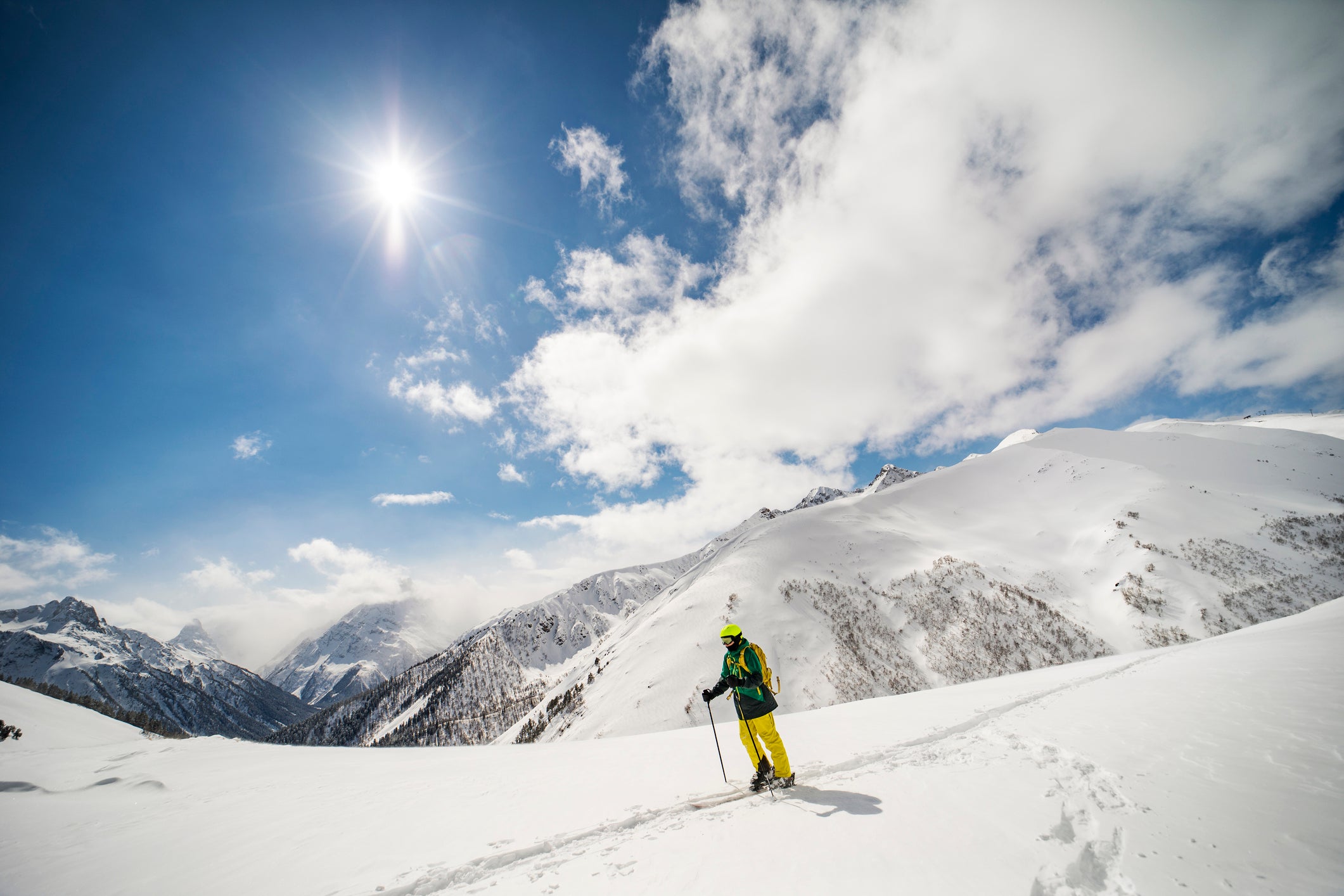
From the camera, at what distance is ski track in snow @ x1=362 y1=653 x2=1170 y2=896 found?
4223 mm

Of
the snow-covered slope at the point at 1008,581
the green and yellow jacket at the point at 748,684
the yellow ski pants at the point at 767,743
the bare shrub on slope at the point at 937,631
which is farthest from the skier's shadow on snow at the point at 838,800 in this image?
the bare shrub on slope at the point at 937,631

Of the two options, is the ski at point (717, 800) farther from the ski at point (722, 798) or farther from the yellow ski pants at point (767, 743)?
the yellow ski pants at point (767, 743)

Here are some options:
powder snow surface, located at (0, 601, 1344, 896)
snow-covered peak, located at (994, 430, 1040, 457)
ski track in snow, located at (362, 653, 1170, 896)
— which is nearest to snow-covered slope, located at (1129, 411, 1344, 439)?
snow-covered peak, located at (994, 430, 1040, 457)

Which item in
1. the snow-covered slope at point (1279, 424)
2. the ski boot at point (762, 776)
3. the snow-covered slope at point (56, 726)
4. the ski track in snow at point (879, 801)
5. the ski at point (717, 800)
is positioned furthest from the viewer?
the snow-covered slope at point (1279, 424)

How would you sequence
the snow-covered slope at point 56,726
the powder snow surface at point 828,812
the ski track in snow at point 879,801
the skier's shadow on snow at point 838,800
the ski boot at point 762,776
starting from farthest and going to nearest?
the snow-covered slope at point 56,726 → the ski boot at point 762,776 → the skier's shadow on snow at point 838,800 → the powder snow surface at point 828,812 → the ski track in snow at point 879,801

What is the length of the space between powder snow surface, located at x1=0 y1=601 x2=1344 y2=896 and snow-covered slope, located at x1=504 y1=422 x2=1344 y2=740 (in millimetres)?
36119

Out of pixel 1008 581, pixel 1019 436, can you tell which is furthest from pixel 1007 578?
pixel 1019 436

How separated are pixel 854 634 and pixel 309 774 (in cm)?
5203

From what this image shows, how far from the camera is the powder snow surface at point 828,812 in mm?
4363

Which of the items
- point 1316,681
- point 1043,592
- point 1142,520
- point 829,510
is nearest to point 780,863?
point 1316,681

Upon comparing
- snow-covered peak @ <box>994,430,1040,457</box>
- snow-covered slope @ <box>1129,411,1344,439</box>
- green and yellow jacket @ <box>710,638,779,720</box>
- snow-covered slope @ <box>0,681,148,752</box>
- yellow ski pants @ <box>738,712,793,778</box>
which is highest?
snow-covered peak @ <box>994,430,1040,457</box>

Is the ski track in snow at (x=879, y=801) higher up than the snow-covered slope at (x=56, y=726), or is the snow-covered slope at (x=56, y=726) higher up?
the snow-covered slope at (x=56, y=726)

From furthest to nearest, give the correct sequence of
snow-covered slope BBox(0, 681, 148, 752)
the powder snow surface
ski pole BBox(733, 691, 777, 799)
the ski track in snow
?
snow-covered slope BBox(0, 681, 148, 752)
ski pole BBox(733, 691, 777, 799)
the powder snow surface
the ski track in snow

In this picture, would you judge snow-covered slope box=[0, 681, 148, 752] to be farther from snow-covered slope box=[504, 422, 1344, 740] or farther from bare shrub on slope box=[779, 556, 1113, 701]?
bare shrub on slope box=[779, 556, 1113, 701]
